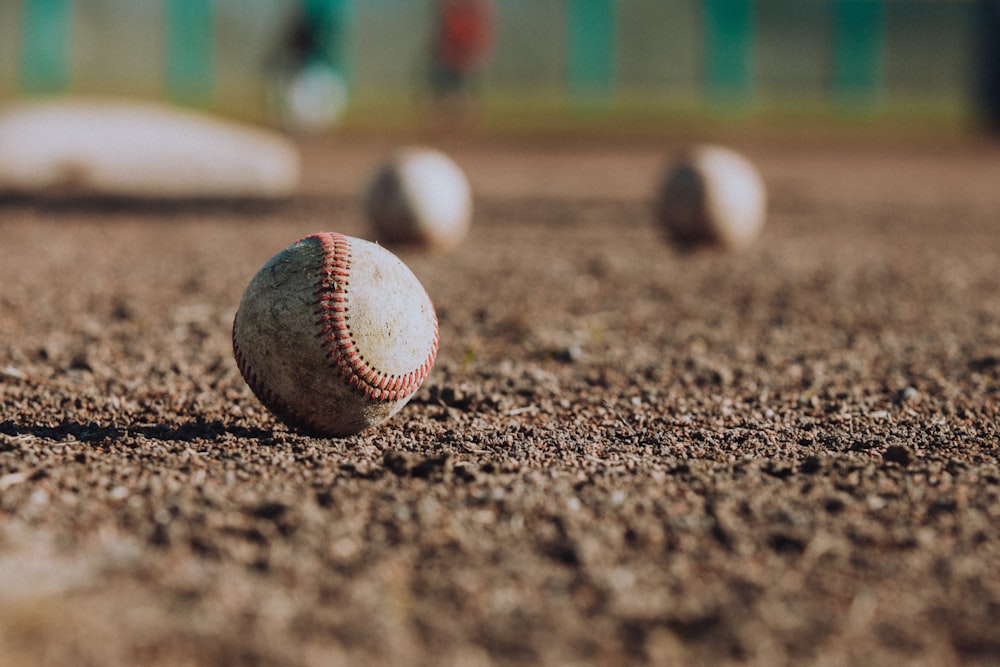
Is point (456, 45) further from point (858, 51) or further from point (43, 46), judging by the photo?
point (858, 51)

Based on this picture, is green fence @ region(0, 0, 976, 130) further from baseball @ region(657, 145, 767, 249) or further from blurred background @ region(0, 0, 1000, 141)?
baseball @ region(657, 145, 767, 249)

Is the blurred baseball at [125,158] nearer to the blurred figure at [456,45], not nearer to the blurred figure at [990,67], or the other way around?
the blurred figure at [456,45]

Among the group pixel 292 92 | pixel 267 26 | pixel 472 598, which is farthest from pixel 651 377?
pixel 267 26

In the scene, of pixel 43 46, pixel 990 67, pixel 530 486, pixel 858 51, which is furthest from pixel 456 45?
pixel 530 486

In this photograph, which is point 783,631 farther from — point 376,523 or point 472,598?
point 376,523

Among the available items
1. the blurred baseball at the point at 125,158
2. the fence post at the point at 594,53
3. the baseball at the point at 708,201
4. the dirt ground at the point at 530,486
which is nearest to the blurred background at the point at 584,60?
the fence post at the point at 594,53

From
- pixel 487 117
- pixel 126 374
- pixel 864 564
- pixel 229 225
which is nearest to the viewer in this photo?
pixel 864 564

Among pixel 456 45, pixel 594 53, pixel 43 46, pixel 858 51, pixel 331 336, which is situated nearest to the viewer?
pixel 331 336
